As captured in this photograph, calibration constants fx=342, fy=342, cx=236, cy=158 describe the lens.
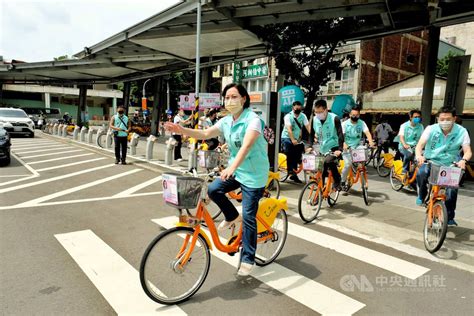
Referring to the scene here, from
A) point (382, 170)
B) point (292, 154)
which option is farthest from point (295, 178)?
point (382, 170)

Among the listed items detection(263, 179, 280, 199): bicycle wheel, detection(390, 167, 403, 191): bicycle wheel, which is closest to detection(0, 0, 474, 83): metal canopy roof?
detection(390, 167, 403, 191): bicycle wheel

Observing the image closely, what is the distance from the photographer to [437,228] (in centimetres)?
448

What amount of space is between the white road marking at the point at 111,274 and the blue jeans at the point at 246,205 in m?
0.87

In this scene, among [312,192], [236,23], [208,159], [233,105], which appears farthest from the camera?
[236,23]

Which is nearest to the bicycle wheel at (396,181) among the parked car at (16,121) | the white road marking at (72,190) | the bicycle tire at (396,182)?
the bicycle tire at (396,182)

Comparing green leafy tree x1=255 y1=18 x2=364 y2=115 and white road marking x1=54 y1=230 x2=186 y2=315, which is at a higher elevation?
green leafy tree x1=255 y1=18 x2=364 y2=115

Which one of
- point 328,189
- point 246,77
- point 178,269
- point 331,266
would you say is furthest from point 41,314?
point 246,77

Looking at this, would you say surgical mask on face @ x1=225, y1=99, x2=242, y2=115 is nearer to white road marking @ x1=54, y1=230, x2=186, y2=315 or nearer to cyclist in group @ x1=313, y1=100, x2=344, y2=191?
white road marking @ x1=54, y1=230, x2=186, y2=315

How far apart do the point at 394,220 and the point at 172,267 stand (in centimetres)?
436

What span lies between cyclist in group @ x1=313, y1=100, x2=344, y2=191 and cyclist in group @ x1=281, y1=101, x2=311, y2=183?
135 cm

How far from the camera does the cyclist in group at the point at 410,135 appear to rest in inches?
313

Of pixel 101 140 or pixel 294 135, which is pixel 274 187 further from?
Answer: pixel 101 140
